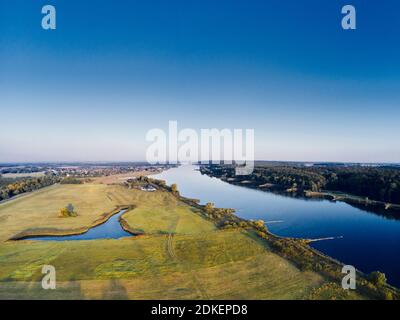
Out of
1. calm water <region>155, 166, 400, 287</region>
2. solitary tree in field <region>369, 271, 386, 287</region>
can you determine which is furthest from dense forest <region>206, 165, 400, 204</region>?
solitary tree in field <region>369, 271, 386, 287</region>

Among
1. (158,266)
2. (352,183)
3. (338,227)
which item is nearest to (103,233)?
(158,266)

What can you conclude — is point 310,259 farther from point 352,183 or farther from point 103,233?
point 352,183

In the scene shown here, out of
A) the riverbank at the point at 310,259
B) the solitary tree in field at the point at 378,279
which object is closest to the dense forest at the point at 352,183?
the riverbank at the point at 310,259

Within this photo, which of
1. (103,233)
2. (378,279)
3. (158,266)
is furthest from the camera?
(103,233)

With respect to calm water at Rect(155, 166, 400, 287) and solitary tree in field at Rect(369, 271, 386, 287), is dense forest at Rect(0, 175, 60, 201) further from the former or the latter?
solitary tree in field at Rect(369, 271, 386, 287)

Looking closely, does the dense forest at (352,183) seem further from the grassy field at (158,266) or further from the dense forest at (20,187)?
the dense forest at (20,187)

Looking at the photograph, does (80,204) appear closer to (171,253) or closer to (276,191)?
(171,253)
